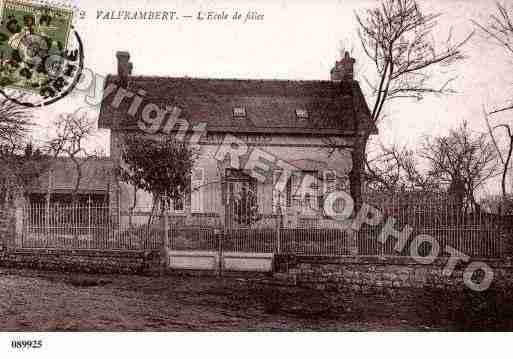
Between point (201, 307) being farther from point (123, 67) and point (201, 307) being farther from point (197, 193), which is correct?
point (123, 67)

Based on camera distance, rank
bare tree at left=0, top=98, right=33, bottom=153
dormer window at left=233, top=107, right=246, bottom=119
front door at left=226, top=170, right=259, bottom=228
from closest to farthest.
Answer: bare tree at left=0, top=98, right=33, bottom=153 < front door at left=226, top=170, right=259, bottom=228 < dormer window at left=233, top=107, right=246, bottom=119

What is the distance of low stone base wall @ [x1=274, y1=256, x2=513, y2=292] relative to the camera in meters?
12.1

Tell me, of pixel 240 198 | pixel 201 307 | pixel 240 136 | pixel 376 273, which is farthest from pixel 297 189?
pixel 201 307

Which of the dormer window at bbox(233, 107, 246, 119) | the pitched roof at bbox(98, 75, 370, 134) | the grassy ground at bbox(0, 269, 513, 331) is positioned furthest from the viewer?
the dormer window at bbox(233, 107, 246, 119)

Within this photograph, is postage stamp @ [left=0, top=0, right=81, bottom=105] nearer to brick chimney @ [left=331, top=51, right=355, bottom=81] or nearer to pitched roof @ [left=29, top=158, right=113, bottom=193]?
brick chimney @ [left=331, top=51, right=355, bottom=81]

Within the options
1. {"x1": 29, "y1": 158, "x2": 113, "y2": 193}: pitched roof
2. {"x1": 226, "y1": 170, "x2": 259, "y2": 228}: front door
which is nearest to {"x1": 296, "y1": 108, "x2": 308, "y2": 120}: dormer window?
{"x1": 226, "y1": 170, "x2": 259, "y2": 228}: front door

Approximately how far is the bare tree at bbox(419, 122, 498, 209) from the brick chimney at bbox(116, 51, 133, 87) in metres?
11.2

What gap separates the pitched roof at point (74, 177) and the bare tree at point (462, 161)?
17.5m

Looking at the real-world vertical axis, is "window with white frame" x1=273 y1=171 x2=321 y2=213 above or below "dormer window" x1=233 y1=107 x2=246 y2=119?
below

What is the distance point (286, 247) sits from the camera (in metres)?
13.5

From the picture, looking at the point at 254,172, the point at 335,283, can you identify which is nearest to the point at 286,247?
the point at 335,283
